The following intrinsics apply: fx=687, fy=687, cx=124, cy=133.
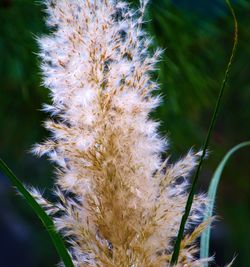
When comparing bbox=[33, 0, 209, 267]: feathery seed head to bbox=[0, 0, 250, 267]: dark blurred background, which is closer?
bbox=[33, 0, 209, 267]: feathery seed head

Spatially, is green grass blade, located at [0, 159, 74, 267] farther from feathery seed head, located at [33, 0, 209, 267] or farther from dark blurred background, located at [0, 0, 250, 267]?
dark blurred background, located at [0, 0, 250, 267]

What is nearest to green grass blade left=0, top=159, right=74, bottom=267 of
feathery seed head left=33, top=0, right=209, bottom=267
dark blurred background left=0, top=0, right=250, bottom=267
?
feathery seed head left=33, top=0, right=209, bottom=267

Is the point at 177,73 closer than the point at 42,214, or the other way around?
the point at 42,214

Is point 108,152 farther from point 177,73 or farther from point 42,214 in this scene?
point 177,73

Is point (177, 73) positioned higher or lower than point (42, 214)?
lower

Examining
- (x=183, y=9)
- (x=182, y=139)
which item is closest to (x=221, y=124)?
(x=182, y=139)

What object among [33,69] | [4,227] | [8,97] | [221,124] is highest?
[33,69]

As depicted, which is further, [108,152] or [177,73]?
[177,73]

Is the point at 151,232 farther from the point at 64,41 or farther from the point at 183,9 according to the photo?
the point at 183,9

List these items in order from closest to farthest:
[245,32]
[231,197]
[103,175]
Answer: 1. [103,175]
2. [245,32]
3. [231,197]

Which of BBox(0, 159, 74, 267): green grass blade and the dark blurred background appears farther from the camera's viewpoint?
the dark blurred background

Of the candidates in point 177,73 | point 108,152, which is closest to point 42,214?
point 108,152
